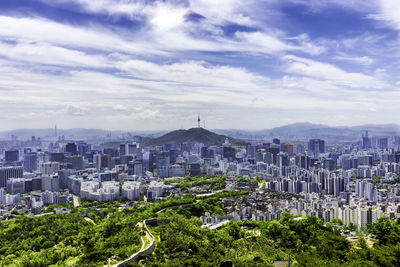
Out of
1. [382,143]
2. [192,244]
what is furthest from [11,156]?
[382,143]

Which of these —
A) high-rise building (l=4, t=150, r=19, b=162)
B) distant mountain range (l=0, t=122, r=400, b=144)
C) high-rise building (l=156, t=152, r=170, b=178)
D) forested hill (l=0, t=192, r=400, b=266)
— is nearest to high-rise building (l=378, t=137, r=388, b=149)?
distant mountain range (l=0, t=122, r=400, b=144)

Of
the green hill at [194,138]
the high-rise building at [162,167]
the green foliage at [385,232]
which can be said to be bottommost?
the high-rise building at [162,167]

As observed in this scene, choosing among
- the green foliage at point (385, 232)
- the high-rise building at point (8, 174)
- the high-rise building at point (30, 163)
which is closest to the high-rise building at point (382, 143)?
the green foliage at point (385, 232)

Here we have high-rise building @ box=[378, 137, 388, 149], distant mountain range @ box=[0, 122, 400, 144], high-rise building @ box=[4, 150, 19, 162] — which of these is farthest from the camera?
distant mountain range @ box=[0, 122, 400, 144]

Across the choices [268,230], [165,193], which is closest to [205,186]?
[165,193]

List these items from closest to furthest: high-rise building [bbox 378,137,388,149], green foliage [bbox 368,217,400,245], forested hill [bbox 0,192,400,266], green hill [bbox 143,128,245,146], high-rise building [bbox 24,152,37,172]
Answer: forested hill [bbox 0,192,400,266], green foliage [bbox 368,217,400,245], high-rise building [bbox 24,152,37,172], high-rise building [bbox 378,137,388,149], green hill [bbox 143,128,245,146]

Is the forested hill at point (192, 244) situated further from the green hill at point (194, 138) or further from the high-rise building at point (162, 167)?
the green hill at point (194, 138)

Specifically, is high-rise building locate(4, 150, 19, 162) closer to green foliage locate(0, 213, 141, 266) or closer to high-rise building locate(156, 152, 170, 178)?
high-rise building locate(156, 152, 170, 178)

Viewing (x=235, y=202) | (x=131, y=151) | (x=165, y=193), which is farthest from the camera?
(x=131, y=151)

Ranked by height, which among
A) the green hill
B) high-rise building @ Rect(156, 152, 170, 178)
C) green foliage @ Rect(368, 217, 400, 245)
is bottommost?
high-rise building @ Rect(156, 152, 170, 178)

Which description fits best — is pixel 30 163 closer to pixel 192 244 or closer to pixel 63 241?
pixel 63 241

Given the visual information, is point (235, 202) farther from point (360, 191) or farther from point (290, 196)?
point (360, 191)
